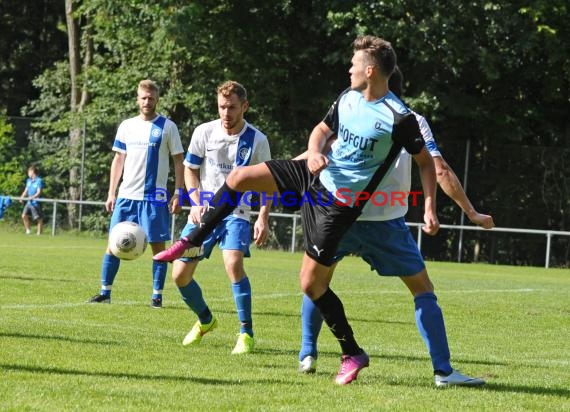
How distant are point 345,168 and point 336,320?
38.1 inches

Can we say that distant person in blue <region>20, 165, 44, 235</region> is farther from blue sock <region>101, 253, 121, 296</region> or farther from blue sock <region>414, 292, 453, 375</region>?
blue sock <region>414, 292, 453, 375</region>

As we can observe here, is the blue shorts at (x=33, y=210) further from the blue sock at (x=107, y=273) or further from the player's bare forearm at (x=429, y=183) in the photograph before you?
the player's bare forearm at (x=429, y=183)

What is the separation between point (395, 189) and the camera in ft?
22.4

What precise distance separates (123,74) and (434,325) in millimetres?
25391

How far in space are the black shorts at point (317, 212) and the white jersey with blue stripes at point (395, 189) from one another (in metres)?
0.22

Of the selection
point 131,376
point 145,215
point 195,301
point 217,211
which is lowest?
point 131,376

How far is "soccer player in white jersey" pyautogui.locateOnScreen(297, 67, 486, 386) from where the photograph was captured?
6.70 meters

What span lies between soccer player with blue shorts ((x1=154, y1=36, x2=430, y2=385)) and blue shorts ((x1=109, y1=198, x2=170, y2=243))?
4.83m

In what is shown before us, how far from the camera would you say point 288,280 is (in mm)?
16094

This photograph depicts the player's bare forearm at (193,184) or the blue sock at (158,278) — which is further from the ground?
the player's bare forearm at (193,184)

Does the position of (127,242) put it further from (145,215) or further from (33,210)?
(33,210)

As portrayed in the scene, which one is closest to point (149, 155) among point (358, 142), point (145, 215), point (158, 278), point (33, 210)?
point (145, 215)

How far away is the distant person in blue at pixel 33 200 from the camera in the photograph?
29.0 meters

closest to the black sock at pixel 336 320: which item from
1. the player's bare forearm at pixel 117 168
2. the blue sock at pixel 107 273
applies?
the blue sock at pixel 107 273
